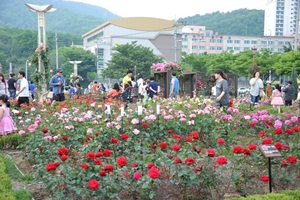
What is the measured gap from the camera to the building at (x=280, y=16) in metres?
111

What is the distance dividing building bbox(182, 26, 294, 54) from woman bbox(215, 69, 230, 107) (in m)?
83.1

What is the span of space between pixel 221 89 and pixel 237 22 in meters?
102

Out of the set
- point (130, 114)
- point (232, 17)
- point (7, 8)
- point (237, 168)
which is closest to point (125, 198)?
point (237, 168)

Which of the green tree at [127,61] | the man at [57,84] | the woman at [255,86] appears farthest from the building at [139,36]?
the woman at [255,86]

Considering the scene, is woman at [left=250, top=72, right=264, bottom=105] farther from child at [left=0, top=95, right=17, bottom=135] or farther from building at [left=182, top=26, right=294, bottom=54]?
building at [left=182, top=26, right=294, bottom=54]

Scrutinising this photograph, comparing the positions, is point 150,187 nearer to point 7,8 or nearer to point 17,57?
point 17,57

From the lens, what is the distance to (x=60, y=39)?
8994cm

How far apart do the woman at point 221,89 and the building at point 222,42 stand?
8312cm

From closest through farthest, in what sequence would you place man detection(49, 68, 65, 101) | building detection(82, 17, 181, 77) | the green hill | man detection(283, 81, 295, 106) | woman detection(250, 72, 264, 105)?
1. man detection(49, 68, 65, 101)
2. woman detection(250, 72, 264, 105)
3. man detection(283, 81, 295, 106)
4. building detection(82, 17, 181, 77)
5. the green hill

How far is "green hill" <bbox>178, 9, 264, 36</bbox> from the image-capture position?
104m

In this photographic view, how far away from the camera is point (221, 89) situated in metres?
7.75

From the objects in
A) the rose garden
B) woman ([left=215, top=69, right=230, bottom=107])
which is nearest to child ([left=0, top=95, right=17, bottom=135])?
the rose garden

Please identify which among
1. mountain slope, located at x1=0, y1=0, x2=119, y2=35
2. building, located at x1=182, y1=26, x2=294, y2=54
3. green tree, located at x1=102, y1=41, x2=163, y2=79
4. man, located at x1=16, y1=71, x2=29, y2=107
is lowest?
man, located at x1=16, y1=71, x2=29, y2=107

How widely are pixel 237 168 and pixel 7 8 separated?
507 feet
